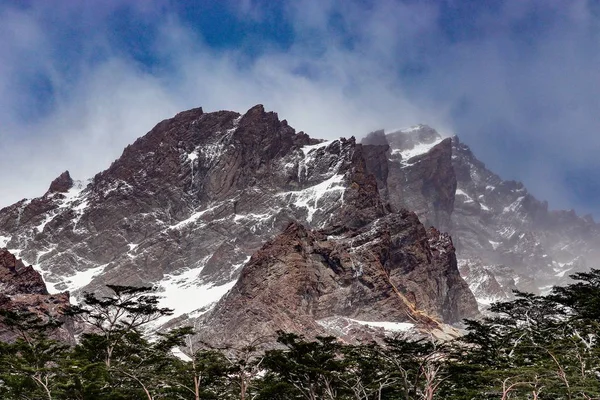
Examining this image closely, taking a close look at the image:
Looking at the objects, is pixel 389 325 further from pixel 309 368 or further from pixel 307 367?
pixel 309 368

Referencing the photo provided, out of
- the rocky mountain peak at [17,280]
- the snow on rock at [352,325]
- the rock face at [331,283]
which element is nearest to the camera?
the snow on rock at [352,325]

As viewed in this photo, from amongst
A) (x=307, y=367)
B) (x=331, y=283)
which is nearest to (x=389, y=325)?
(x=331, y=283)

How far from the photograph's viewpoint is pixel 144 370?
112ft

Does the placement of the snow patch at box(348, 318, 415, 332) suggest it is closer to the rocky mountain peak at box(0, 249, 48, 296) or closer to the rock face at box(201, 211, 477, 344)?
the rock face at box(201, 211, 477, 344)

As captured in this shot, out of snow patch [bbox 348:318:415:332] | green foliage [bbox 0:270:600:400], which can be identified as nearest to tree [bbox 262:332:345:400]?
green foliage [bbox 0:270:600:400]

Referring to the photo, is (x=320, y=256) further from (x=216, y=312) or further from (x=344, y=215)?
(x=344, y=215)

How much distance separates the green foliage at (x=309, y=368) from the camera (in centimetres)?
2894

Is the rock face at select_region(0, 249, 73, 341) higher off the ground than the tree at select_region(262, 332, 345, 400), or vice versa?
the rock face at select_region(0, 249, 73, 341)

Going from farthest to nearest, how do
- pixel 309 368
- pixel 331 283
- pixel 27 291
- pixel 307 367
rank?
pixel 331 283 < pixel 27 291 < pixel 307 367 < pixel 309 368

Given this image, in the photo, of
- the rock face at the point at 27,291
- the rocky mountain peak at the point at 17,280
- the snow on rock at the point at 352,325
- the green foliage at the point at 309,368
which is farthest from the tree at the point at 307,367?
the rocky mountain peak at the point at 17,280

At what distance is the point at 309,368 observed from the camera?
105 feet

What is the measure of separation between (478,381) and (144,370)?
17.9 meters

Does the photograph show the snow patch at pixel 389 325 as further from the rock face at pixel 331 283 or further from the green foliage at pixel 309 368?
the green foliage at pixel 309 368

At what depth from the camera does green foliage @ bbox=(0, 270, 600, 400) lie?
2894 cm
